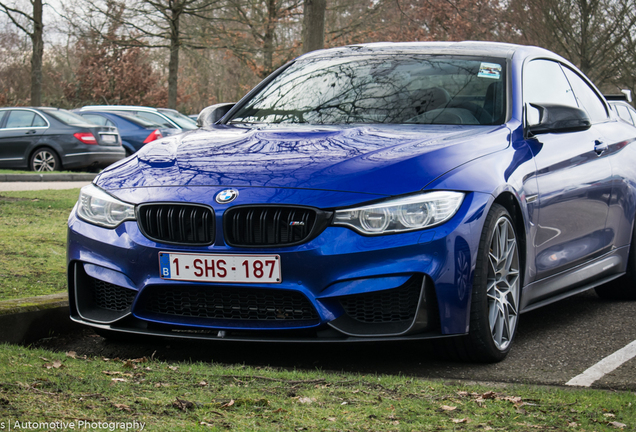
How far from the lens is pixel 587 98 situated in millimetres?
6336

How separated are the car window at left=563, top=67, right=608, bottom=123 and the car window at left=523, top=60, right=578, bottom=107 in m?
0.13

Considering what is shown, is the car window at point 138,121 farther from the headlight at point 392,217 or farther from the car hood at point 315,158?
the headlight at point 392,217

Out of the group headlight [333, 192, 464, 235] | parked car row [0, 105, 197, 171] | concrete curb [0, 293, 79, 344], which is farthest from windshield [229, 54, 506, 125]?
parked car row [0, 105, 197, 171]

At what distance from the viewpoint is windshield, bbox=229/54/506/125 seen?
4.97 meters

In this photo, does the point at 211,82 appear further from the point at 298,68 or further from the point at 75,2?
the point at 298,68

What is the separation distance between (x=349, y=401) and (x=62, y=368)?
4.15 feet

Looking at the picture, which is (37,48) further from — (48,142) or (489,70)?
(489,70)

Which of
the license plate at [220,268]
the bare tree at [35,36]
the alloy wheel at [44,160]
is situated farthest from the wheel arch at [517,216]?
the bare tree at [35,36]

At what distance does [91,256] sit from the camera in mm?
4234

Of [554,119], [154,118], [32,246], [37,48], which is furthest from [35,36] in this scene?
→ [554,119]

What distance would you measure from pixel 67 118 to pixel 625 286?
1443cm

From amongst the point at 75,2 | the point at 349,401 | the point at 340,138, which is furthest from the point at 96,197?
the point at 75,2

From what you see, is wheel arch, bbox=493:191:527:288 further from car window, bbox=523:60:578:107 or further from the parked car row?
the parked car row

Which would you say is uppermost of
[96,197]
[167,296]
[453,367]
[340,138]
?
[340,138]
